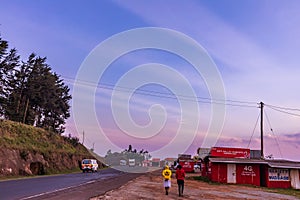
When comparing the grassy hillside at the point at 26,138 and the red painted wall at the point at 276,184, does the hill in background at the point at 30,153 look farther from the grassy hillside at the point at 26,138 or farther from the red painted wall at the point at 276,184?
the red painted wall at the point at 276,184

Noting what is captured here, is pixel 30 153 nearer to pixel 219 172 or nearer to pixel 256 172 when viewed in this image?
pixel 219 172

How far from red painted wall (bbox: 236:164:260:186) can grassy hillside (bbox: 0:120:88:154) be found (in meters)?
28.4

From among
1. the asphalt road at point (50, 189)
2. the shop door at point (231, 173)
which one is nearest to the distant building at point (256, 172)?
the shop door at point (231, 173)

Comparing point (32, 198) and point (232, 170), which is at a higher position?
point (232, 170)

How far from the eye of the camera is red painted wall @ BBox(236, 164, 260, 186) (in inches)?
1583

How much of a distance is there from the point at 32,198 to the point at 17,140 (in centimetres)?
3392

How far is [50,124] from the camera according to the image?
76.2 metres

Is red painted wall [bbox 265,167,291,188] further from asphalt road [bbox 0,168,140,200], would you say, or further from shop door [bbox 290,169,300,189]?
asphalt road [bbox 0,168,140,200]

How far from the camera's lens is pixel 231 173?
133ft

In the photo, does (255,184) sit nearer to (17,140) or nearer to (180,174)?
(180,174)

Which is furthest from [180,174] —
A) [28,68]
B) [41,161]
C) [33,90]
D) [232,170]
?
[28,68]

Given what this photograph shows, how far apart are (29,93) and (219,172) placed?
3946 cm

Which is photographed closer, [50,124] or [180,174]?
[180,174]

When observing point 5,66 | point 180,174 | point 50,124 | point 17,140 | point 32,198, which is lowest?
point 32,198
